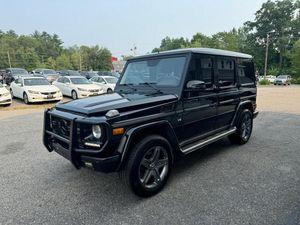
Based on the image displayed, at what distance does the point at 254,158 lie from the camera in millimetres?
4898

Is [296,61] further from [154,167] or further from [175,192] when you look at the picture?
[154,167]

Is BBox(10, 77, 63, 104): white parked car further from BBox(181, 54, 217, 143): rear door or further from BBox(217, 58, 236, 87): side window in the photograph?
BBox(181, 54, 217, 143): rear door

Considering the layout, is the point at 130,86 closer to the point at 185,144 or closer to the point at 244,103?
the point at 185,144

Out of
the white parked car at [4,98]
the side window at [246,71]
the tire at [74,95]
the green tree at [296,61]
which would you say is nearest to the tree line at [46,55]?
the green tree at [296,61]

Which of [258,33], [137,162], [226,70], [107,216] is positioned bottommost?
[107,216]

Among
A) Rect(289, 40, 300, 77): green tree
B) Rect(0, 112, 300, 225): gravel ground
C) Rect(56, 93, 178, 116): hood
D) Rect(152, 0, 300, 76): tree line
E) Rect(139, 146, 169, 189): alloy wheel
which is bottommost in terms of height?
Rect(0, 112, 300, 225): gravel ground

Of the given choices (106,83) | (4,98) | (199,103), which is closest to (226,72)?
(199,103)

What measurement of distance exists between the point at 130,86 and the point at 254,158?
2.86 meters

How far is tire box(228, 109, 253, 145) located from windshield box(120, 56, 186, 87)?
2.32 meters

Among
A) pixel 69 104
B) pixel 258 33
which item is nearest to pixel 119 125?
pixel 69 104

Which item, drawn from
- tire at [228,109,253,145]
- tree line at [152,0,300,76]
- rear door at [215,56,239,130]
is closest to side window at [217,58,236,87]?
rear door at [215,56,239,130]

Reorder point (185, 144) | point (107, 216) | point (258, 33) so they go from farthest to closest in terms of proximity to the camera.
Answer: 1. point (258, 33)
2. point (185, 144)
3. point (107, 216)

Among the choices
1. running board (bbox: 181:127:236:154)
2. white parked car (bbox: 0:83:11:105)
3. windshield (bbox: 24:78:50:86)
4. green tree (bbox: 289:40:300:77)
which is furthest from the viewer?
green tree (bbox: 289:40:300:77)

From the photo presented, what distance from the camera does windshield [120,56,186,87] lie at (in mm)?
4043
